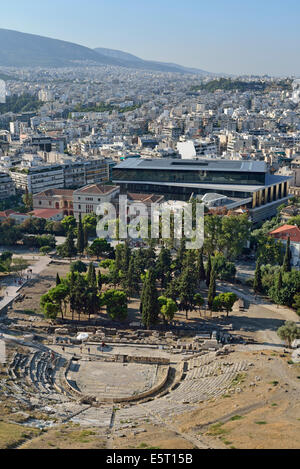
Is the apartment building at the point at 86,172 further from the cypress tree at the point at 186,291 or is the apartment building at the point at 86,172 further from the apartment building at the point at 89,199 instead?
the cypress tree at the point at 186,291

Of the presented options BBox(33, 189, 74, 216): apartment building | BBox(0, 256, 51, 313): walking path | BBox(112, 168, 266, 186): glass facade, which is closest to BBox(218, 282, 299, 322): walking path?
BBox(0, 256, 51, 313): walking path

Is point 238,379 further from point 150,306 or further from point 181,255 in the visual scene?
point 181,255

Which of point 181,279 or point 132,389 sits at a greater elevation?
point 181,279
